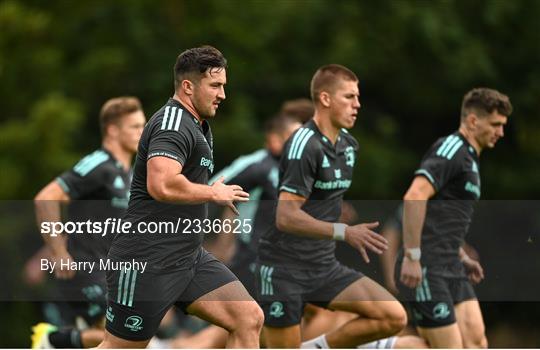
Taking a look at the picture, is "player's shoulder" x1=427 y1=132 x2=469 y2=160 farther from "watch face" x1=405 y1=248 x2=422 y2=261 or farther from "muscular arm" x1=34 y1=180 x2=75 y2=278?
"muscular arm" x1=34 y1=180 x2=75 y2=278

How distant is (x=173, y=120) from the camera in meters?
7.64

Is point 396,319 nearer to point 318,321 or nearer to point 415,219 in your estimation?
point 415,219

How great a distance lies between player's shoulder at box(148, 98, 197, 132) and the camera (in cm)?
759

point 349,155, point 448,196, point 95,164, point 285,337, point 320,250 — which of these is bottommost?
point 285,337

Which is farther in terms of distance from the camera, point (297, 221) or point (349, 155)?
point (349, 155)

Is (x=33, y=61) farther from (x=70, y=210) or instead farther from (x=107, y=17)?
(x=70, y=210)

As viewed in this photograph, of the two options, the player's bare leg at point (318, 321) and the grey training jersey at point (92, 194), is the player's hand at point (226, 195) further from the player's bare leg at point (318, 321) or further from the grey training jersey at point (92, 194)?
the player's bare leg at point (318, 321)

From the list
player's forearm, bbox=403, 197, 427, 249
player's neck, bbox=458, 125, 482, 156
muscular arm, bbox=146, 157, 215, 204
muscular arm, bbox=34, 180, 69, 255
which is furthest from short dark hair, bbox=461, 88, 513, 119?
muscular arm, bbox=34, 180, 69, 255

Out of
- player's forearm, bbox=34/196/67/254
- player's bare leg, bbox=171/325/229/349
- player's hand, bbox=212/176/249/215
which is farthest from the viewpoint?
player's bare leg, bbox=171/325/229/349

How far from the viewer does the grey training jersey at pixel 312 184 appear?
8883 millimetres

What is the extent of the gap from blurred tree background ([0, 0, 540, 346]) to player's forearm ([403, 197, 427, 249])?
8.19 m

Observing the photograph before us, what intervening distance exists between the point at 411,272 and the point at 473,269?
653 millimetres

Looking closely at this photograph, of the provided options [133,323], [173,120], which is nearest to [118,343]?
[133,323]

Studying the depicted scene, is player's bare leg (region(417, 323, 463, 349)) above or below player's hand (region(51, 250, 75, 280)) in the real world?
below
